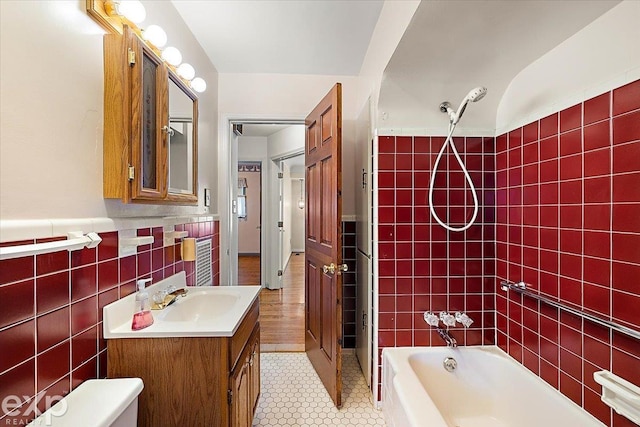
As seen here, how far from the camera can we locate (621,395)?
0.99 metres

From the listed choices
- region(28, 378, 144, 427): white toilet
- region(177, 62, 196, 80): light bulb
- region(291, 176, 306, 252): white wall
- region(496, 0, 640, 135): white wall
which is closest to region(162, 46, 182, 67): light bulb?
region(177, 62, 196, 80): light bulb

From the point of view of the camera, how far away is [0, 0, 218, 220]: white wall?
0.76m

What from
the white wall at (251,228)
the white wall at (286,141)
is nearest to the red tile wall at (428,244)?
the white wall at (286,141)

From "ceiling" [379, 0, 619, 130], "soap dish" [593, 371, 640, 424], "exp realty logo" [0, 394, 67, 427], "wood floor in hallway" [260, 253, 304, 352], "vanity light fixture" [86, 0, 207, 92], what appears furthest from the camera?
"wood floor in hallway" [260, 253, 304, 352]

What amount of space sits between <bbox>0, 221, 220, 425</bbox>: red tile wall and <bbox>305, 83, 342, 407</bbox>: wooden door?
1.12m

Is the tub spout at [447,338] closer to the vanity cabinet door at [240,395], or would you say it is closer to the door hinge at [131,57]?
the vanity cabinet door at [240,395]

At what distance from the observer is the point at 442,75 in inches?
62.2

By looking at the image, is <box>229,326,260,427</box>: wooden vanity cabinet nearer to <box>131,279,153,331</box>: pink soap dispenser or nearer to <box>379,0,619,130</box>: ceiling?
<box>131,279,153,331</box>: pink soap dispenser

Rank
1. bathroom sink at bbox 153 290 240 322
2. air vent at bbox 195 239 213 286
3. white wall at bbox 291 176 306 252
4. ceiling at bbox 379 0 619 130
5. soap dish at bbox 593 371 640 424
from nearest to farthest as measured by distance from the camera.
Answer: soap dish at bbox 593 371 640 424
ceiling at bbox 379 0 619 130
bathroom sink at bbox 153 290 240 322
air vent at bbox 195 239 213 286
white wall at bbox 291 176 306 252

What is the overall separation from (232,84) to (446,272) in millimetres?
2219

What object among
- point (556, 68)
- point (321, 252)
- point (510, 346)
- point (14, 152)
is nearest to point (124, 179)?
point (14, 152)

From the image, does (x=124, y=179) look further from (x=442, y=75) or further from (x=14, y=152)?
(x=442, y=75)

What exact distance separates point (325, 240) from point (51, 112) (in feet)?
5.03

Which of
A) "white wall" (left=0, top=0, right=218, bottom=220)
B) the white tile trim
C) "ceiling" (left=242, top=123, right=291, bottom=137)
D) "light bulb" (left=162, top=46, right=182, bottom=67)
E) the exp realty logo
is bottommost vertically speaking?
the exp realty logo
